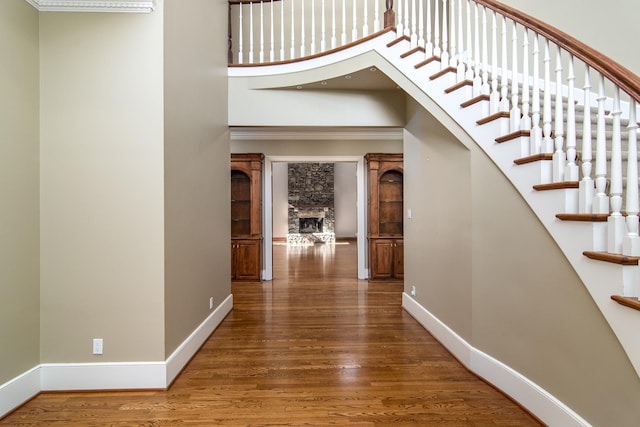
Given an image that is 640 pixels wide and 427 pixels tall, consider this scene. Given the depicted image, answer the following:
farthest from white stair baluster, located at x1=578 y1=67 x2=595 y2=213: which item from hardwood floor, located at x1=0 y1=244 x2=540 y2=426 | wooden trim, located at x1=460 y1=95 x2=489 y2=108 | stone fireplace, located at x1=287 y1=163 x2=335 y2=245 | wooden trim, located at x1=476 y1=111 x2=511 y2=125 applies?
stone fireplace, located at x1=287 y1=163 x2=335 y2=245

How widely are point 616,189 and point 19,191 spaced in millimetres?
3385

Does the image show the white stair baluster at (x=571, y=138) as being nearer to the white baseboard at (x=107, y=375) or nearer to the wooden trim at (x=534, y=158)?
the wooden trim at (x=534, y=158)

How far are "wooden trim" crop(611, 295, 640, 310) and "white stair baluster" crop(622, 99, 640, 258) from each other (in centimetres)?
6

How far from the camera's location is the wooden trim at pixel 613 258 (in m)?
1.52

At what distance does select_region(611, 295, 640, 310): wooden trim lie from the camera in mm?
1456

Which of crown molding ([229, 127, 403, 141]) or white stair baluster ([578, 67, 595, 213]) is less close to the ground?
crown molding ([229, 127, 403, 141])

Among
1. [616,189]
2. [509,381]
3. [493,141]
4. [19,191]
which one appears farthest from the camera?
[493,141]

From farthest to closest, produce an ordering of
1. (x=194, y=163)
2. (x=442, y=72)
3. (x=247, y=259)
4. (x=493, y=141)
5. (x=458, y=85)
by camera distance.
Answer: (x=247, y=259), (x=194, y=163), (x=442, y=72), (x=458, y=85), (x=493, y=141)

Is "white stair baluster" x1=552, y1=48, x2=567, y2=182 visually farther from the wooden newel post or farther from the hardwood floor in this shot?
the wooden newel post

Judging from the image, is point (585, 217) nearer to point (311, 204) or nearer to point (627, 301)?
point (627, 301)

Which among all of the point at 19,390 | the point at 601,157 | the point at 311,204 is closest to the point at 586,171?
the point at 601,157

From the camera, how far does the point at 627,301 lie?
150cm

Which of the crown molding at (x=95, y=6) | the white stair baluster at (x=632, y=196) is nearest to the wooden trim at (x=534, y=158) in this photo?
the white stair baluster at (x=632, y=196)

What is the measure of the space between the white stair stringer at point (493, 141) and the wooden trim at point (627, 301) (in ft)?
0.11
